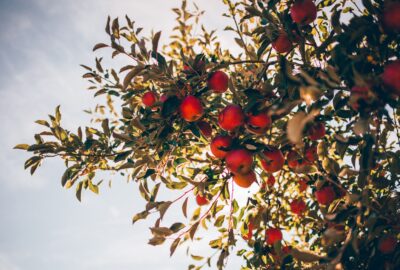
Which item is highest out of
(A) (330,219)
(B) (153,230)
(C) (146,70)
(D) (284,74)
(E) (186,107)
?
(C) (146,70)

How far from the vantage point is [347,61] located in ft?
4.75

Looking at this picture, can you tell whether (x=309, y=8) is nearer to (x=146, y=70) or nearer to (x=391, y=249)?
(x=146, y=70)

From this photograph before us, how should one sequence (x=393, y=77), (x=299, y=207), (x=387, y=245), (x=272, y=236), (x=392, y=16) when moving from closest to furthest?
(x=393, y=77) < (x=392, y=16) < (x=387, y=245) < (x=272, y=236) < (x=299, y=207)

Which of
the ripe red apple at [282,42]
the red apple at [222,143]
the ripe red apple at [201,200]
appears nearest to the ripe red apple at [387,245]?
the red apple at [222,143]

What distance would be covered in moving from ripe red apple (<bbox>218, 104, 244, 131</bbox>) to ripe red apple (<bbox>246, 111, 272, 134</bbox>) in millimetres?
54

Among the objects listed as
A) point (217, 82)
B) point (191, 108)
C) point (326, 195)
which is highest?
point (217, 82)

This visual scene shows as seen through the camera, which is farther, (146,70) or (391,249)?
(146,70)

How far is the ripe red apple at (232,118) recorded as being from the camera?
1.84 metres

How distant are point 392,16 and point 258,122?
87 centimetres

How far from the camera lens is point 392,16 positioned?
1.38 metres

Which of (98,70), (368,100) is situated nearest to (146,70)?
(98,70)

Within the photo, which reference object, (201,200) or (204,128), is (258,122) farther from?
(201,200)

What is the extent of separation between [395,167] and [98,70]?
2583 mm

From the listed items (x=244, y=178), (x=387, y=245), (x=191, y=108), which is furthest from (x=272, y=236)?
(x=191, y=108)
